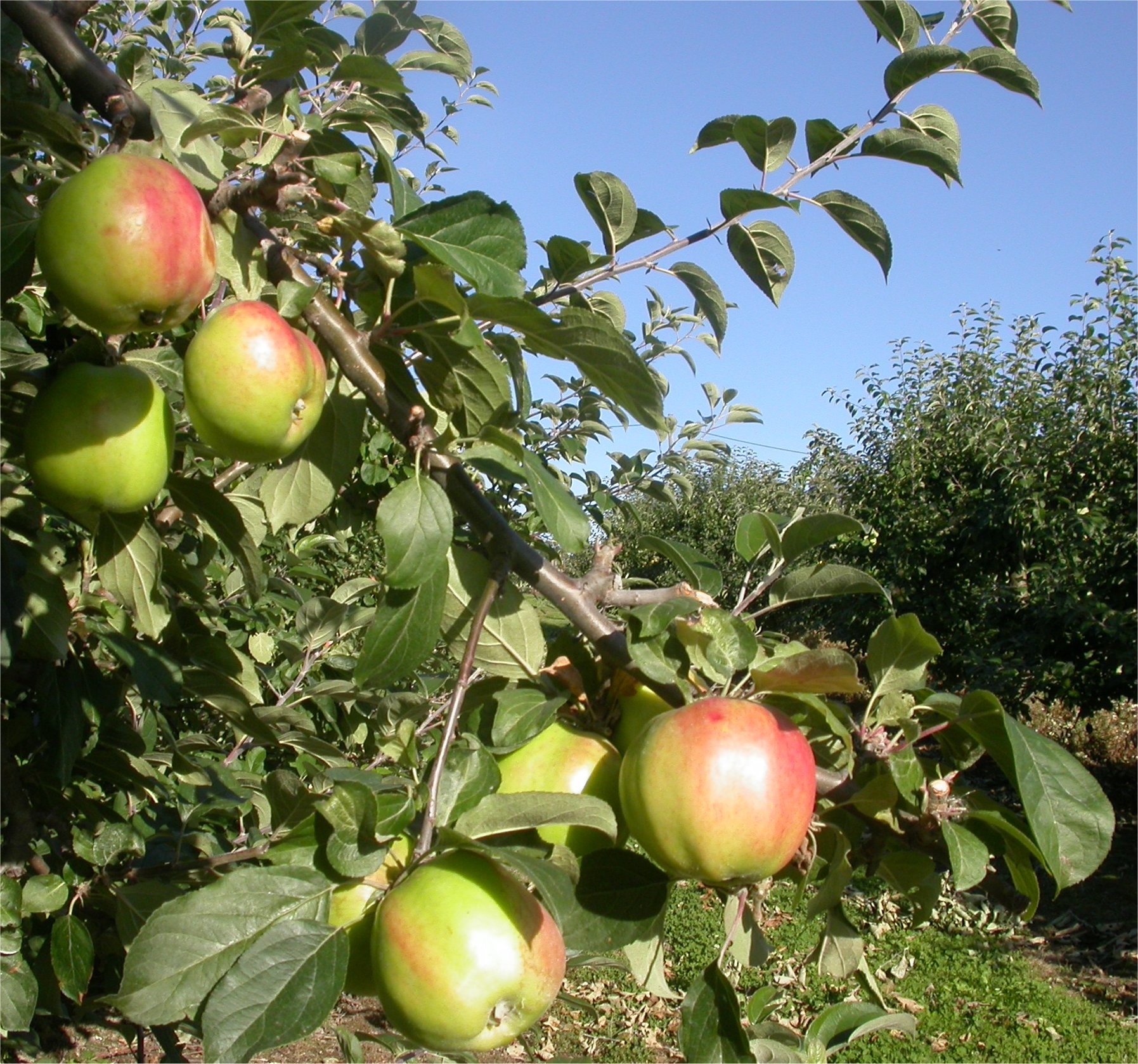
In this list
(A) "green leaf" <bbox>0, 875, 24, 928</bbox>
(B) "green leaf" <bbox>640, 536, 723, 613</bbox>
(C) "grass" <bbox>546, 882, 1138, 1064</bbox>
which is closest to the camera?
(B) "green leaf" <bbox>640, 536, 723, 613</bbox>

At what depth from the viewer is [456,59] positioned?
4.82ft

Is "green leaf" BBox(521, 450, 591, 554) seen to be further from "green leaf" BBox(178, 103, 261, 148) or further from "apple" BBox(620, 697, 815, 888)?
"green leaf" BBox(178, 103, 261, 148)

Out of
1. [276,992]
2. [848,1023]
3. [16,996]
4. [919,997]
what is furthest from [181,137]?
[919,997]

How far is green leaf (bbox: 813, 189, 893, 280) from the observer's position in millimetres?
1009

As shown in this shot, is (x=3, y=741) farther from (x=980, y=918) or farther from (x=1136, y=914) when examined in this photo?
(x=1136, y=914)

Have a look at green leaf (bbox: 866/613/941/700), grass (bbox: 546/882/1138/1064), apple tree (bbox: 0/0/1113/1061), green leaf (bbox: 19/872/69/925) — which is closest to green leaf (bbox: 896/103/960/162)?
apple tree (bbox: 0/0/1113/1061)

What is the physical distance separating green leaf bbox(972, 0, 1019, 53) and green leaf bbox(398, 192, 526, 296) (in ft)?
2.31

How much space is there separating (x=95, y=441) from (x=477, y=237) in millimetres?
350

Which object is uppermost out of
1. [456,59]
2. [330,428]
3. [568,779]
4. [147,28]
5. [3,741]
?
[147,28]

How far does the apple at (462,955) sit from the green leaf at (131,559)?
1.44ft

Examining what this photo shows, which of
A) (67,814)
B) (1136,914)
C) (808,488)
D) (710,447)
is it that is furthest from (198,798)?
(808,488)

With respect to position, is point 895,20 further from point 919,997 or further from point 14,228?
point 919,997

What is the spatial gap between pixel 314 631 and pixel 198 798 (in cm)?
65

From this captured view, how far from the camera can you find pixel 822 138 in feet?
3.44
